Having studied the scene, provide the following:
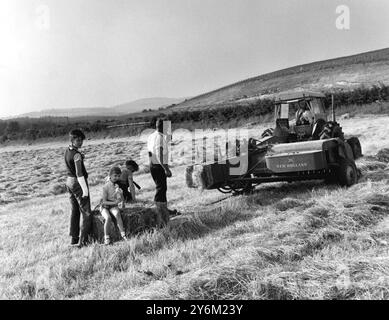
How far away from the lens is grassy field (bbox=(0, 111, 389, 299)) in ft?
15.0

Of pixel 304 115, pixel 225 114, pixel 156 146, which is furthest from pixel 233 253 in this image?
pixel 225 114

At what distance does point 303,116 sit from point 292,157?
2576 mm

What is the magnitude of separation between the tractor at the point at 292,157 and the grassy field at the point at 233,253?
35 centimetres

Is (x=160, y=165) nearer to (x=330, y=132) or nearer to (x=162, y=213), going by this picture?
(x=162, y=213)

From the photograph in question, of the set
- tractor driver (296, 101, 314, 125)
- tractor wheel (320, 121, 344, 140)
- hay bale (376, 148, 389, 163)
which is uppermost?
tractor driver (296, 101, 314, 125)

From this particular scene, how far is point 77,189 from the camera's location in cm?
741

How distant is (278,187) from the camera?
1095 centimetres

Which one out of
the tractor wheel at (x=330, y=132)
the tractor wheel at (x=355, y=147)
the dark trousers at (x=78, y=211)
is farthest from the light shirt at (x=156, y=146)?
the tractor wheel at (x=355, y=147)

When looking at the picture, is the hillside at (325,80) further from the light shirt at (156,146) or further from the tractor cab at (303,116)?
the light shirt at (156,146)

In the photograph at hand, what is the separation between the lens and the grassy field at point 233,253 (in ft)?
15.0

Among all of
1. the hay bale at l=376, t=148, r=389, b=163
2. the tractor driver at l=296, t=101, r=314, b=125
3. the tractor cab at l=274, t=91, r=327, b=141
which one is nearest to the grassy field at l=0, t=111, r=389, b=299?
the tractor cab at l=274, t=91, r=327, b=141

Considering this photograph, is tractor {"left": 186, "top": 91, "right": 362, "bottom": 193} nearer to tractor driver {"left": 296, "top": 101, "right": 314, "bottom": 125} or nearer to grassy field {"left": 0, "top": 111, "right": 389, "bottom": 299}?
tractor driver {"left": 296, "top": 101, "right": 314, "bottom": 125}

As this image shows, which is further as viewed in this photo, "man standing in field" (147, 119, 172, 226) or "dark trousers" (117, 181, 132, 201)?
"dark trousers" (117, 181, 132, 201)

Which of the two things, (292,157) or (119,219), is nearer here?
(119,219)
